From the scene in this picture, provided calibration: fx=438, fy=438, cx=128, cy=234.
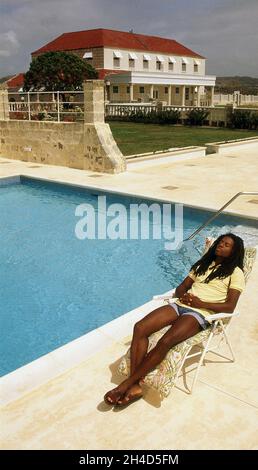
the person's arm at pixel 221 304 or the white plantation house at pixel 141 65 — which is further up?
the white plantation house at pixel 141 65

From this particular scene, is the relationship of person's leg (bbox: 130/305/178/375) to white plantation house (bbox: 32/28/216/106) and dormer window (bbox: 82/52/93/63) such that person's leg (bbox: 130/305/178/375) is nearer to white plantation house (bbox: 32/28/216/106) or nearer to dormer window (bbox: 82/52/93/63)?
white plantation house (bbox: 32/28/216/106)

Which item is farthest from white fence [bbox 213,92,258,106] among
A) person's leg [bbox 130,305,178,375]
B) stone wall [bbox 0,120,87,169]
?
person's leg [bbox 130,305,178,375]

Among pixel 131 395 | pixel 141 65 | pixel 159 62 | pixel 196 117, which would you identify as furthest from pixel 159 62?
pixel 131 395

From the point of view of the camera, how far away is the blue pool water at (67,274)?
19.9ft

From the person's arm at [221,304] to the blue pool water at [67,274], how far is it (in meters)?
2.19

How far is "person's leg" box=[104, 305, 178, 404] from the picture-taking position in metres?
3.73

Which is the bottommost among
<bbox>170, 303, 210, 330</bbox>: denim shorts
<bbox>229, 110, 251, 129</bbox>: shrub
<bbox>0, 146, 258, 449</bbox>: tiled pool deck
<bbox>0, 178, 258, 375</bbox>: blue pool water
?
<bbox>0, 178, 258, 375</bbox>: blue pool water

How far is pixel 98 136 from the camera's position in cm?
1478

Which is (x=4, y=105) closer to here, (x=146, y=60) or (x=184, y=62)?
(x=146, y=60)

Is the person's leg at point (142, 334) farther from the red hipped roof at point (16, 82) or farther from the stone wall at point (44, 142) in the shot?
the red hipped roof at point (16, 82)

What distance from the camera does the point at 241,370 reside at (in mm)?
4320

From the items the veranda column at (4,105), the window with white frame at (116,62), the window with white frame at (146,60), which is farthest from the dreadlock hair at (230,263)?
the window with white frame at (146,60)

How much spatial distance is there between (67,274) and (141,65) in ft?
255

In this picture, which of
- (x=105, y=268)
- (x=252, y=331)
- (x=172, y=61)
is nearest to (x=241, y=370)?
(x=252, y=331)
